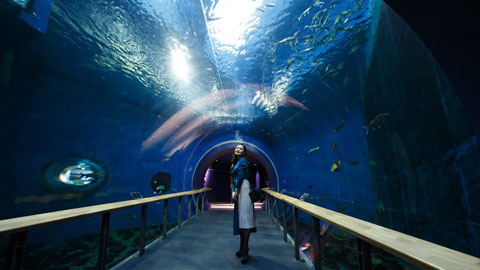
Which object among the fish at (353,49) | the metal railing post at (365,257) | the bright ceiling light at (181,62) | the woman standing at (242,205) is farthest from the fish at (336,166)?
the bright ceiling light at (181,62)

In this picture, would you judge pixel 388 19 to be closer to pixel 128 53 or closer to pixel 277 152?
pixel 128 53

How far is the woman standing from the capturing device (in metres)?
3.39

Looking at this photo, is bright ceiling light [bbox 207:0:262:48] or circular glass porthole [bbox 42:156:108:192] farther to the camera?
circular glass porthole [bbox 42:156:108:192]

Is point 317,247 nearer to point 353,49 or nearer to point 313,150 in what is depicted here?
point 353,49

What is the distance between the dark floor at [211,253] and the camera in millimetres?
3154

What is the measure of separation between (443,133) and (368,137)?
2.45 m

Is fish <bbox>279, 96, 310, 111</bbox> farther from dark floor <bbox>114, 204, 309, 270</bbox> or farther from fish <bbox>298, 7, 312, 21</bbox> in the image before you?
dark floor <bbox>114, 204, 309, 270</bbox>

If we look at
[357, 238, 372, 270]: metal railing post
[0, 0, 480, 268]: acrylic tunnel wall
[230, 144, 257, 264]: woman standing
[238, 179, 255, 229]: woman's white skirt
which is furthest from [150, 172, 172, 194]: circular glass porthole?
[357, 238, 372, 270]: metal railing post

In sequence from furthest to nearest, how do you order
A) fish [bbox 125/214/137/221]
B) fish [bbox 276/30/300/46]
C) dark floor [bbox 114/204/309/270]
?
fish [bbox 125/214/137/221] < fish [bbox 276/30/300/46] < dark floor [bbox 114/204/309/270]

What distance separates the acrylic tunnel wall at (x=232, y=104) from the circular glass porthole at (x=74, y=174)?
0.04 metres

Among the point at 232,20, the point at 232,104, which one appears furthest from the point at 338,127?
the point at 232,20

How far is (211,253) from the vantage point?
377 centimetres

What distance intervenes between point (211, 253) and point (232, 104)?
5.26m

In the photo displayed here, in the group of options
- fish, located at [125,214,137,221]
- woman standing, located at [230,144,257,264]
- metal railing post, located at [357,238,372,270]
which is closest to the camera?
metal railing post, located at [357,238,372,270]
